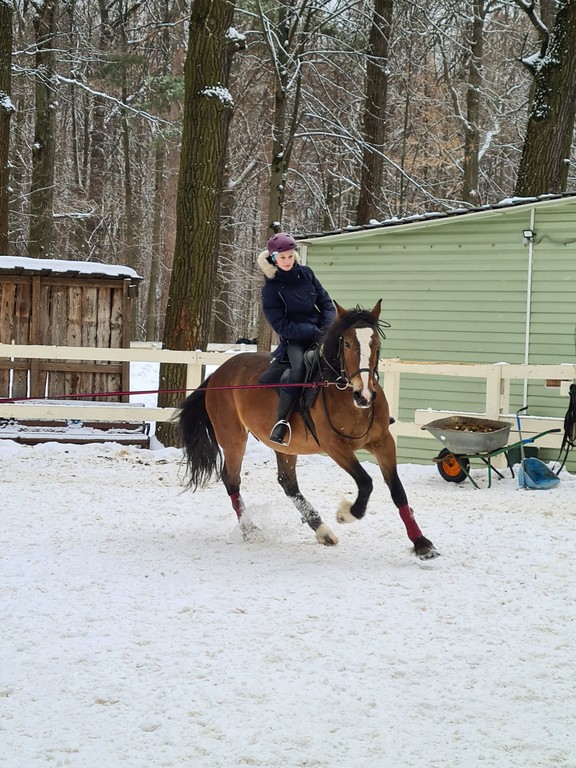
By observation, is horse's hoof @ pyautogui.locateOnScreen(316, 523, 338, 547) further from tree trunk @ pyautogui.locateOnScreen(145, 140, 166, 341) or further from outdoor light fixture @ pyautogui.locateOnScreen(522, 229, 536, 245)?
tree trunk @ pyautogui.locateOnScreen(145, 140, 166, 341)

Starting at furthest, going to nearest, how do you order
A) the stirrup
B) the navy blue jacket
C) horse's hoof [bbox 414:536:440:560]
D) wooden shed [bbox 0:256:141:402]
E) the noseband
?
wooden shed [bbox 0:256:141:402], the navy blue jacket, the stirrup, the noseband, horse's hoof [bbox 414:536:440:560]

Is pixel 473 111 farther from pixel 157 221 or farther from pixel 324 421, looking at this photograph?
pixel 324 421

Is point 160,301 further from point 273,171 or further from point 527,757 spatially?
point 527,757

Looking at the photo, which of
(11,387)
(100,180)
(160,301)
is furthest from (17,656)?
(160,301)

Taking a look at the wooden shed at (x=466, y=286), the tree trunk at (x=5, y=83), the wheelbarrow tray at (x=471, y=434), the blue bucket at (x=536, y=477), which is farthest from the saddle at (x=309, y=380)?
the tree trunk at (x=5, y=83)

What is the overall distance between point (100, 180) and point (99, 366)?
69.1 feet

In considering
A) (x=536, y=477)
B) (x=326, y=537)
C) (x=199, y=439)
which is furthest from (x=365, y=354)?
(x=536, y=477)

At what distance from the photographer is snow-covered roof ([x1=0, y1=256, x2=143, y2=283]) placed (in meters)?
13.0

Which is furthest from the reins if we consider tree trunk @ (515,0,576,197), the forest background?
tree trunk @ (515,0,576,197)

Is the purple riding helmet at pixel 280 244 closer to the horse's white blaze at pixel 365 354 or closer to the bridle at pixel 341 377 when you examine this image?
the bridle at pixel 341 377

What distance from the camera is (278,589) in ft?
17.9

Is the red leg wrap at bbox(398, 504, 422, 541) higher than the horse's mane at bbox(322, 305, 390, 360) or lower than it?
lower

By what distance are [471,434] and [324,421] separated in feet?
10.7

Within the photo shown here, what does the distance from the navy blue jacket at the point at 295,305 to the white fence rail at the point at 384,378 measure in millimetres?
3890
